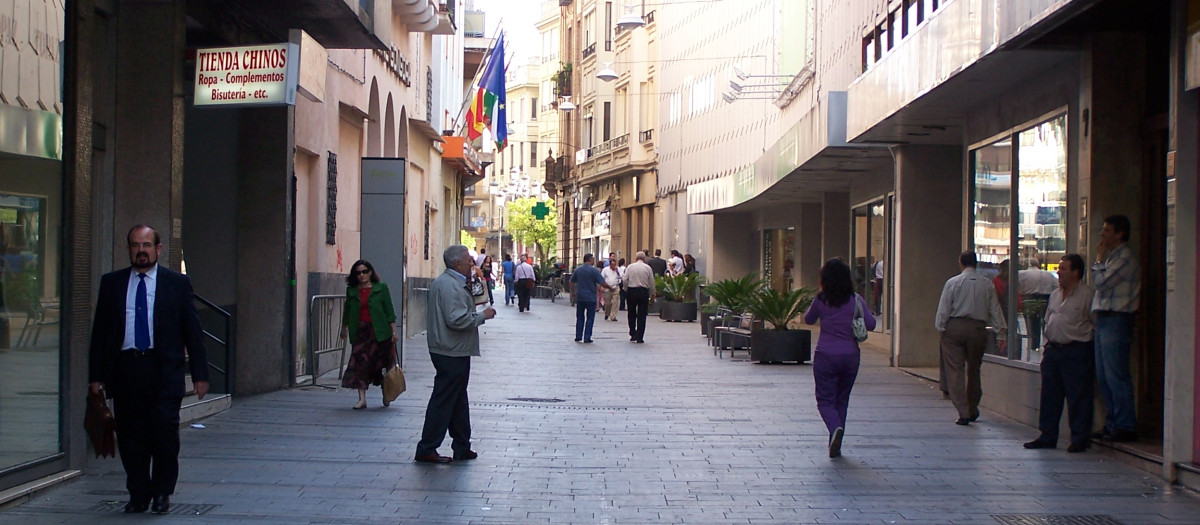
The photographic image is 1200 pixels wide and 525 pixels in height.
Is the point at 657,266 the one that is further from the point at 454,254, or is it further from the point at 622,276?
the point at 454,254

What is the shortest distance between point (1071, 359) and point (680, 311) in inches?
942

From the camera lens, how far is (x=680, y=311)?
35000 millimetres

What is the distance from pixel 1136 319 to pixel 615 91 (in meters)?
45.2

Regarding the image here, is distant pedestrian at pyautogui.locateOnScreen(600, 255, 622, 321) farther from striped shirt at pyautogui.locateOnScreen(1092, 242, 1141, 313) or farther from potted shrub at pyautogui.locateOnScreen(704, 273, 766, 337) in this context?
striped shirt at pyautogui.locateOnScreen(1092, 242, 1141, 313)

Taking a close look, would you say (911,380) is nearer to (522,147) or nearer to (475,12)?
(475,12)

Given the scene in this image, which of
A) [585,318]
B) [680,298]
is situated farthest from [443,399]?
[680,298]

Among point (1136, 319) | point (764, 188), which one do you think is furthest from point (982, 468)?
point (764, 188)

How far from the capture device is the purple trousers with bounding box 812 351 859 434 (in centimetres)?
1080

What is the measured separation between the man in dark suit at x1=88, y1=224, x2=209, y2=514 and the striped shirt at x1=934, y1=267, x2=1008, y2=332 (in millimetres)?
7940

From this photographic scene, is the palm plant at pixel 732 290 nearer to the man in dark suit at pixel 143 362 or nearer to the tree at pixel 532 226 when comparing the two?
the man in dark suit at pixel 143 362

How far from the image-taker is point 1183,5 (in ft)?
30.8

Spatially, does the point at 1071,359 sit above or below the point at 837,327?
below

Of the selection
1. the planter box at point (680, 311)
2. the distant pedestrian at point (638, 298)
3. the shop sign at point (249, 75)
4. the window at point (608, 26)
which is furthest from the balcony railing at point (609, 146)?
the shop sign at point (249, 75)

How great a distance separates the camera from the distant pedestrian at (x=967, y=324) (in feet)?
43.0
